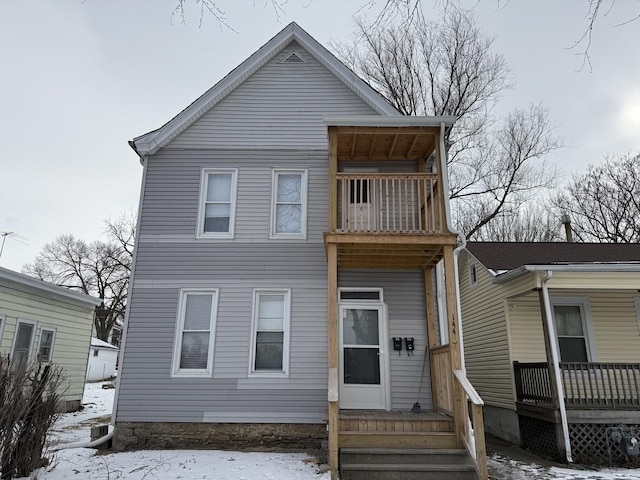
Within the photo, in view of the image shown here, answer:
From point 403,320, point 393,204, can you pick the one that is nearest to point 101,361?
point 403,320

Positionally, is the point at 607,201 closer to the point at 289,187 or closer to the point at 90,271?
the point at 289,187

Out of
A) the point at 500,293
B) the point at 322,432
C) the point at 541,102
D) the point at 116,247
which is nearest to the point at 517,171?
the point at 541,102

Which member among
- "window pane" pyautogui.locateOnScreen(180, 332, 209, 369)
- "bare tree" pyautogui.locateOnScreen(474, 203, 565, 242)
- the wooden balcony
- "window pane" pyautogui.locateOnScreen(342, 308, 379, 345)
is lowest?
"window pane" pyautogui.locateOnScreen(180, 332, 209, 369)

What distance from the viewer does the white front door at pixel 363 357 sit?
8078 millimetres

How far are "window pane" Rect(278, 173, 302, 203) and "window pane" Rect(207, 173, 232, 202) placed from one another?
43.3 inches

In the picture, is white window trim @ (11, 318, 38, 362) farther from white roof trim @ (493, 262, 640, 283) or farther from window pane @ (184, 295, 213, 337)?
white roof trim @ (493, 262, 640, 283)

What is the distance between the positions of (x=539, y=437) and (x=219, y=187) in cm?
818

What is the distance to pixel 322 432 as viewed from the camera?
7.82 metres

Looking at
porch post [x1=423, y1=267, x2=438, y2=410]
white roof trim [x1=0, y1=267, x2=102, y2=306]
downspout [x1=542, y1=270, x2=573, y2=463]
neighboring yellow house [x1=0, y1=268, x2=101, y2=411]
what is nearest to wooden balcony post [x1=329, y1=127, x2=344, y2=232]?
porch post [x1=423, y1=267, x2=438, y2=410]

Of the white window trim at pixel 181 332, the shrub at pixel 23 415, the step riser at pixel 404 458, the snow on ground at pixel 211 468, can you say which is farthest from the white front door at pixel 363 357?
the shrub at pixel 23 415

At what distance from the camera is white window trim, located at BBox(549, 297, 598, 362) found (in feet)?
31.4

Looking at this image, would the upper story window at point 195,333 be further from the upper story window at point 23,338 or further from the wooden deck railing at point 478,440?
the upper story window at point 23,338

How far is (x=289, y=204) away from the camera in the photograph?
9172 millimetres

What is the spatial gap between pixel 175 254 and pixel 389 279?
14.3 ft
